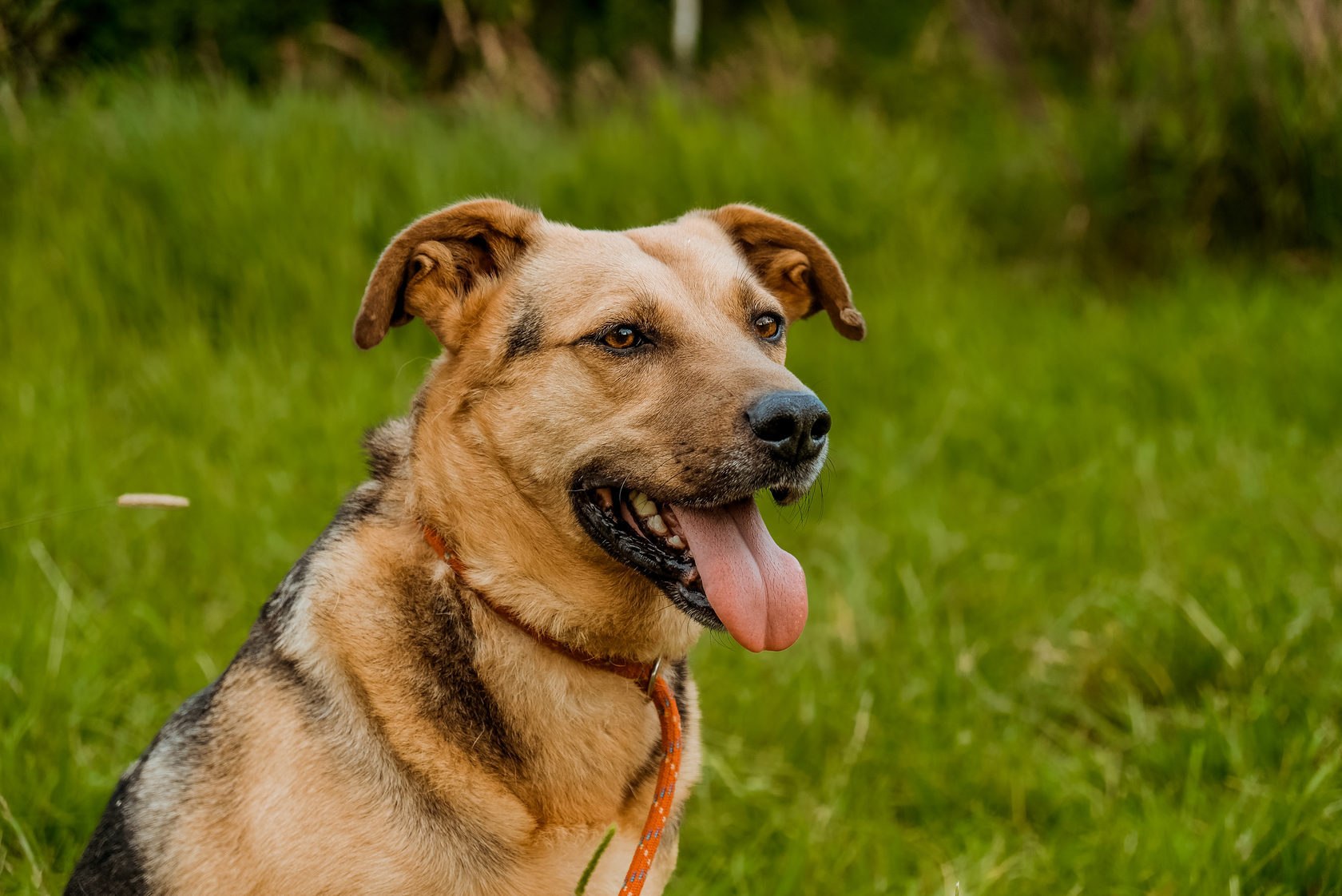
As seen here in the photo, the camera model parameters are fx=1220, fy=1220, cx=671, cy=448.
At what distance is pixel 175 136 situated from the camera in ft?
23.7

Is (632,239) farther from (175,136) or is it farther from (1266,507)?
(175,136)

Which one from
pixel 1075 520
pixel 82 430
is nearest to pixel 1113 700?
pixel 1075 520

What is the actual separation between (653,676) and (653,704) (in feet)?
0.41

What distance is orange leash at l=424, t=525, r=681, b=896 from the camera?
269cm

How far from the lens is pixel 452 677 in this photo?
2771 millimetres

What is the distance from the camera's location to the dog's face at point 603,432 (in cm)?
282

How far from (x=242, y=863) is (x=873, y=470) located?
434 centimetres

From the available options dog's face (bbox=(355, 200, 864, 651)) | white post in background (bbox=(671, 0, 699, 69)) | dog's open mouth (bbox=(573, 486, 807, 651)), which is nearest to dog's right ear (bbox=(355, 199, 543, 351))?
dog's face (bbox=(355, 200, 864, 651))

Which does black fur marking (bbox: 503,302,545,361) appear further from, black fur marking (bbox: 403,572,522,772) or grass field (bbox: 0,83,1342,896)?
grass field (bbox: 0,83,1342,896)

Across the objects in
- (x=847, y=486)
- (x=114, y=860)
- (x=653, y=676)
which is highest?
(x=653, y=676)

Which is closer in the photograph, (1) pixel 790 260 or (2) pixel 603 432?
(2) pixel 603 432

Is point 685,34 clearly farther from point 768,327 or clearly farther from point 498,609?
point 498,609

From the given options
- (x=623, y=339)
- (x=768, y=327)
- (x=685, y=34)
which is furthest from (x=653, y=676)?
(x=685, y=34)

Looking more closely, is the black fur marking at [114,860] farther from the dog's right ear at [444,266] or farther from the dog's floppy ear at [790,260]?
the dog's floppy ear at [790,260]
